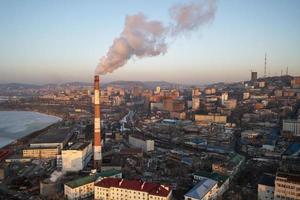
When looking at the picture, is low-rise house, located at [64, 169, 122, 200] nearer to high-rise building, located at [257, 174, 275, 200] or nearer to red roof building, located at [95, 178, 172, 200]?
red roof building, located at [95, 178, 172, 200]

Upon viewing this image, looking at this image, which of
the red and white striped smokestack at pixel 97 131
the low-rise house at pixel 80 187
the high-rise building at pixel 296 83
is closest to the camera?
the low-rise house at pixel 80 187

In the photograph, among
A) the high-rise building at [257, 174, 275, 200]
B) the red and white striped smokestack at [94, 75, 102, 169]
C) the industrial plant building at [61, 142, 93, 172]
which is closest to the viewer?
the high-rise building at [257, 174, 275, 200]

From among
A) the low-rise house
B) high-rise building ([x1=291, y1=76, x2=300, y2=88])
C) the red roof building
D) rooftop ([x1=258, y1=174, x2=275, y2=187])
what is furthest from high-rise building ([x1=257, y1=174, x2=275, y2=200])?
high-rise building ([x1=291, y1=76, x2=300, y2=88])

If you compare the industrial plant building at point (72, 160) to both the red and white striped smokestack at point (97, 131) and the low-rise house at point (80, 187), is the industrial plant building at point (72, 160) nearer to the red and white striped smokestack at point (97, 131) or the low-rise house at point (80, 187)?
the red and white striped smokestack at point (97, 131)

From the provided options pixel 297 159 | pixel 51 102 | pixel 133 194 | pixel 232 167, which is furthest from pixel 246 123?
pixel 51 102

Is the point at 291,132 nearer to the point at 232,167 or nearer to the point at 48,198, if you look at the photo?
the point at 232,167

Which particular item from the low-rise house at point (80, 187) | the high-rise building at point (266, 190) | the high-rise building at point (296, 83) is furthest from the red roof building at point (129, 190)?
the high-rise building at point (296, 83)

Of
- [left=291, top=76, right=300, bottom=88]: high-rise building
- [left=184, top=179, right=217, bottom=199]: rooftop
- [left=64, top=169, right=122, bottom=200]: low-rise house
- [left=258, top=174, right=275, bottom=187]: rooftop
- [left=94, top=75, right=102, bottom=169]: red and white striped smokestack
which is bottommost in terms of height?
[left=64, top=169, right=122, bottom=200]: low-rise house

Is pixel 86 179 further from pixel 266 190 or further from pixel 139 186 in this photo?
pixel 266 190
